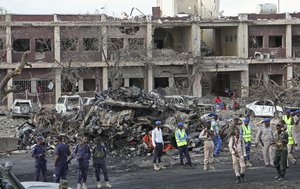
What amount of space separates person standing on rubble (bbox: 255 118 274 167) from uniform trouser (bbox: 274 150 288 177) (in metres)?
1.88

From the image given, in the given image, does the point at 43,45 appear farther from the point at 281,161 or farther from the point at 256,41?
the point at 281,161

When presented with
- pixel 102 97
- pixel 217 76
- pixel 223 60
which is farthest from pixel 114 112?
pixel 217 76

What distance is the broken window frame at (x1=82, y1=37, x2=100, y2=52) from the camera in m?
44.9

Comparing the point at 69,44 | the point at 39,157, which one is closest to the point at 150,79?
the point at 69,44

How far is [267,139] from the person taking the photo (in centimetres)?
1784

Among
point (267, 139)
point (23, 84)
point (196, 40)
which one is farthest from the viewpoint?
point (196, 40)

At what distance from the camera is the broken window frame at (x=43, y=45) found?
44.4m

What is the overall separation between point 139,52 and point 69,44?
572cm

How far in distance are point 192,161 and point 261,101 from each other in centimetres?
1631

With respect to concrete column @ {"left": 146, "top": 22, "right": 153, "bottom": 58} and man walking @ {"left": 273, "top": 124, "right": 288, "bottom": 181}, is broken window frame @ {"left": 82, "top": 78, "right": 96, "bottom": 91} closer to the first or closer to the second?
concrete column @ {"left": 146, "top": 22, "right": 153, "bottom": 58}

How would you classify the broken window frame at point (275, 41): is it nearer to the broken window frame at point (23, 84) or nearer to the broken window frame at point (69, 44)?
the broken window frame at point (69, 44)

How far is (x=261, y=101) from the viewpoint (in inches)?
1385

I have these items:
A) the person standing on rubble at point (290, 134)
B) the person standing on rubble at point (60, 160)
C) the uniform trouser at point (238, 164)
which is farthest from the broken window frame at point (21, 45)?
the uniform trouser at point (238, 164)

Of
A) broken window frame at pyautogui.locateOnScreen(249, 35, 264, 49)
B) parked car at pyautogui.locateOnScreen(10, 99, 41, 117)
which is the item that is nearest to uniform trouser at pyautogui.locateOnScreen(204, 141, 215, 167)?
parked car at pyautogui.locateOnScreen(10, 99, 41, 117)
